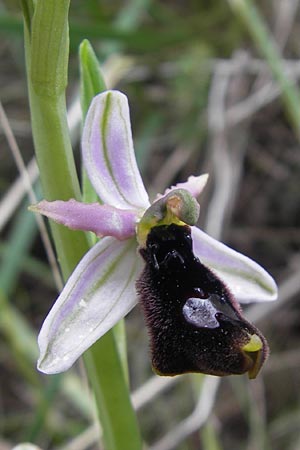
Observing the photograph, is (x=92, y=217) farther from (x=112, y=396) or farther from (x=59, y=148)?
(x=112, y=396)

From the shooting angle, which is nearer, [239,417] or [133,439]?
[133,439]

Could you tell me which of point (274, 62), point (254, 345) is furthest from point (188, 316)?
point (274, 62)

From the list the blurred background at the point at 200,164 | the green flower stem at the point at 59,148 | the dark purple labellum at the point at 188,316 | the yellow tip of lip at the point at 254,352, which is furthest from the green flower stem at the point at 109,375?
the blurred background at the point at 200,164

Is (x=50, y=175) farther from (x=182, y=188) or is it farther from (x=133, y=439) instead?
(x=133, y=439)

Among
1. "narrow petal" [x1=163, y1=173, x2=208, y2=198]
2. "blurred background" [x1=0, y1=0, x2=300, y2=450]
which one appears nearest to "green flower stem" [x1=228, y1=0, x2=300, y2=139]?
"blurred background" [x1=0, y1=0, x2=300, y2=450]

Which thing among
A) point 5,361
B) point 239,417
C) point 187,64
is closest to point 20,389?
point 5,361

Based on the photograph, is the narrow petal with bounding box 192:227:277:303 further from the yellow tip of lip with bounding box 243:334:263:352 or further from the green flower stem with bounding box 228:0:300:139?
the green flower stem with bounding box 228:0:300:139

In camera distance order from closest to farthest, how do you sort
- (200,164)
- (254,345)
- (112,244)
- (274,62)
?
1. (254,345)
2. (112,244)
3. (274,62)
4. (200,164)
